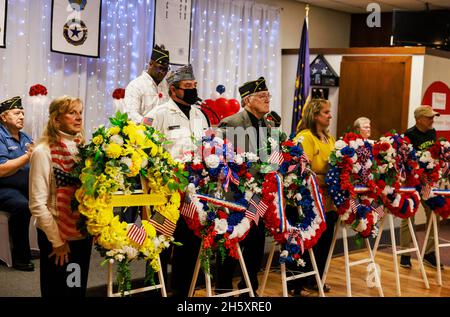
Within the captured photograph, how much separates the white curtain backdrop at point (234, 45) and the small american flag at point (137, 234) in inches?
193

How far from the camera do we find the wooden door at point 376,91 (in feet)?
27.2

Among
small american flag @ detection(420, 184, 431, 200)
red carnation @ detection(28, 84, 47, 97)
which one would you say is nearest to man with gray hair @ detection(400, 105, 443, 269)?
small american flag @ detection(420, 184, 431, 200)

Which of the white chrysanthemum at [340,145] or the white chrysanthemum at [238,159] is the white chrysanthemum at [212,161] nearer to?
the white chrysanthemum at [238,159]

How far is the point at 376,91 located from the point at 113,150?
19.3 ft

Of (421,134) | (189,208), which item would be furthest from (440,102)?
(189,208)

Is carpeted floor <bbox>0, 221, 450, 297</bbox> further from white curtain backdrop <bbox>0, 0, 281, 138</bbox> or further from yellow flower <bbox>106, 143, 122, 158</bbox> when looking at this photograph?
white curtain backdrop <bbox>0, 0, 281, 138</bbox>

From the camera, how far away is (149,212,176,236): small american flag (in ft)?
11.7

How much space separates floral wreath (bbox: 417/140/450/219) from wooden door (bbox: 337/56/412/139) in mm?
2599

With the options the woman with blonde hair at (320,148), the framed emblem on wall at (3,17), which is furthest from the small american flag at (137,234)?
the framed emblem on wall at (3,17)

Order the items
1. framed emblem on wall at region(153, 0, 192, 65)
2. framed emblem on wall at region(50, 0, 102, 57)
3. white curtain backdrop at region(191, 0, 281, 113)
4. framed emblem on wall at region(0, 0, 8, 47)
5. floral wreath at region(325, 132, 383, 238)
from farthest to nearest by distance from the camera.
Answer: white curtain backdrop at region(191, 0, 281, 113) < framed emblem on wall at region(153, 0, 192, 65) < framed emblem on wall at region(50, 0, 102, 57) < framed emblem on wall at region(0, 0, 8, 47) < floral wreath at region(325, 132, 383, 238)

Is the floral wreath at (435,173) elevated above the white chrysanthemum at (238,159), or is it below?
below

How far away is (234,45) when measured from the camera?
862 cm
